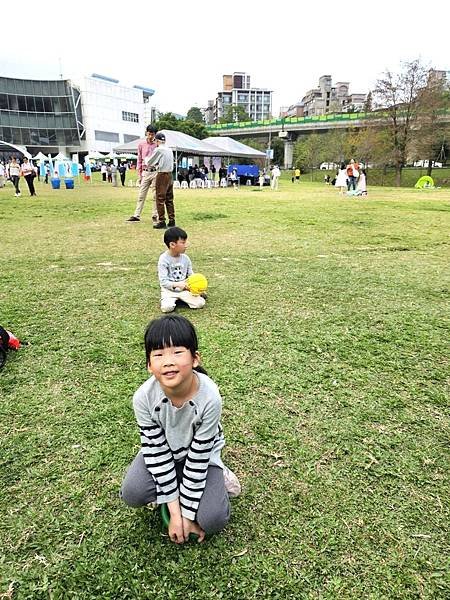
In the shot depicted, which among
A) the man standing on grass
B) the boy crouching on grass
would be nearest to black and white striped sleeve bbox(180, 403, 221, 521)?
the boy crouching on grass

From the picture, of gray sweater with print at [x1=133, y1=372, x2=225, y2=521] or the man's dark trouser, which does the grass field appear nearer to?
gray sweater with print at [x1=133, y1=372, x2=225, y2=521]

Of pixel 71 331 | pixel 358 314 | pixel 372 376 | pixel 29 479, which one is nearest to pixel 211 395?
pixel 29 479

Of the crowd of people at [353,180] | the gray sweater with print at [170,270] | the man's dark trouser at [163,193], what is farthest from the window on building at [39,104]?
the gray sweater with print at [170,270]

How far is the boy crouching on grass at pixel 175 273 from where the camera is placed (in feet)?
13.3

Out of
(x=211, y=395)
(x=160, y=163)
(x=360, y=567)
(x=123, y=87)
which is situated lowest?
(x=360, y=567)

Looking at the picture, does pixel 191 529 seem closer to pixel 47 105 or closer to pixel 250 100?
pixel 47 105

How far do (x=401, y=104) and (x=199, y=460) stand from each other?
39641 millimetres

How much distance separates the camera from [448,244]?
747cm

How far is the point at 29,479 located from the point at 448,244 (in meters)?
7.42

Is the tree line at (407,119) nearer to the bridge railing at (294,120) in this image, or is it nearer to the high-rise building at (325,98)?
the bridge railing at (294,120)

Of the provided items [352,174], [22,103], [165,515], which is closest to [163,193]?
[165,515]

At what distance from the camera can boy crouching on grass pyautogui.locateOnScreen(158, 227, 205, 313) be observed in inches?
159

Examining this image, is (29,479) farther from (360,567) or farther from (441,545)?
(441,545)

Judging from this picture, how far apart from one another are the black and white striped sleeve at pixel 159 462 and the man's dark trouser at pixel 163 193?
729cm
